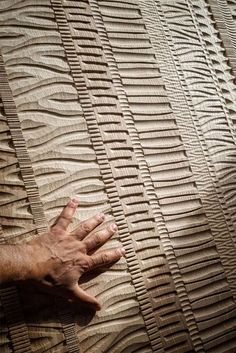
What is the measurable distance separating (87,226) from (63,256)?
7.9 inches

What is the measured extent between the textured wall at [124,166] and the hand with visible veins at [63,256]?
0.08 meters

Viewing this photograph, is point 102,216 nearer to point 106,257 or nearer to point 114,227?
point 114,227

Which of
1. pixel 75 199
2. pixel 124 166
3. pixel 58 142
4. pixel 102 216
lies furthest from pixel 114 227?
pixel 58 142

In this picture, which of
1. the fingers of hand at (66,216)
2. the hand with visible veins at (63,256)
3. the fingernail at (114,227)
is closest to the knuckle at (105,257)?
the hand with visible veins at (63,256)

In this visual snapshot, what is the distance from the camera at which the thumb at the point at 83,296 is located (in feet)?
4.94

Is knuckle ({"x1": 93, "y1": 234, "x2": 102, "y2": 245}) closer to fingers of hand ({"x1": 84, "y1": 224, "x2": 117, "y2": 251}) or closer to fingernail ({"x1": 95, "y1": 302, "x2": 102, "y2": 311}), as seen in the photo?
fingers of hand ({"x1": 84, "y1": 224, "x2": 117, "y2": 251})

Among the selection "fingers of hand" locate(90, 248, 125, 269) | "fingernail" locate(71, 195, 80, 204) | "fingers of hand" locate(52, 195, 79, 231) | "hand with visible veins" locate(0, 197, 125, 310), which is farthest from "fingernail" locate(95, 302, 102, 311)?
"fingernail" locate(71, 195, 80, 204)

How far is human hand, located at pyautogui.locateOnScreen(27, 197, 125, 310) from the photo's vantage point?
1467 mm

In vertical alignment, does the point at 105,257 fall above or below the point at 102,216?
below

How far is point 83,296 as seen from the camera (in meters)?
1.53

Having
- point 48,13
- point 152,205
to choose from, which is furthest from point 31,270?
point 48,13

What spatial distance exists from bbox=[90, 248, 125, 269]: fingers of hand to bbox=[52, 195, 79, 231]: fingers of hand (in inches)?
8.5

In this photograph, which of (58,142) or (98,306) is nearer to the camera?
(98,306)

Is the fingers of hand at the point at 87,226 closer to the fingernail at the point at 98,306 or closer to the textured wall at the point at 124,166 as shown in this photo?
the textured wall at the point at 124,166
